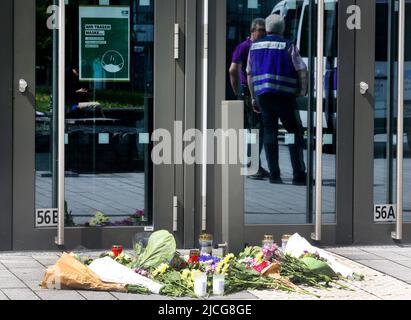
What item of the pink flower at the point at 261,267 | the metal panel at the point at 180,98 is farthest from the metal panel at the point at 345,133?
the pink flower at the point at 261,267

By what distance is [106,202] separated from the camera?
32.1ft

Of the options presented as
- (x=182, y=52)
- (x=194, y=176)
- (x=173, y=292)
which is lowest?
(x=173, y=292)

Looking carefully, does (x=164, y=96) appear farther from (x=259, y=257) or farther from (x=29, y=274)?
(x=29, y=274)

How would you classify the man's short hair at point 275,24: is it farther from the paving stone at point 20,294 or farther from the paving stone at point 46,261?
the paving stone at point 20,294

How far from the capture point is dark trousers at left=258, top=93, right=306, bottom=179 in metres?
10.0

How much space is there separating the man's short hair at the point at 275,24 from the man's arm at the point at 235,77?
16.5 inches

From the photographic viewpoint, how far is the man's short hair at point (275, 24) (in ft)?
32.7

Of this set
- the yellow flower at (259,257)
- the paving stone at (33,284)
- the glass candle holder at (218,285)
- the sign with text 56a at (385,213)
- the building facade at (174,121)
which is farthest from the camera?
the sign with text 56a at (385,213)

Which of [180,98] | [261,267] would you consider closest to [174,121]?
[180,98]

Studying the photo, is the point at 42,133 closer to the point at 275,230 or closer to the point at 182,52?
the point at 182,52

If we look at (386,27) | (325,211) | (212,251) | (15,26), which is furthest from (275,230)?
(15,26)

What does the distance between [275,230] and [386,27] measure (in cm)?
205

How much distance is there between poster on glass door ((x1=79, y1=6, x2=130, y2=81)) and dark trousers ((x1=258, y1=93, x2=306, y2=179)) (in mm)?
1248

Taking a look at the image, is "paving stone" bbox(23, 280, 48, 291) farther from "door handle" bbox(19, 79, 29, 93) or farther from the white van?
the white van
